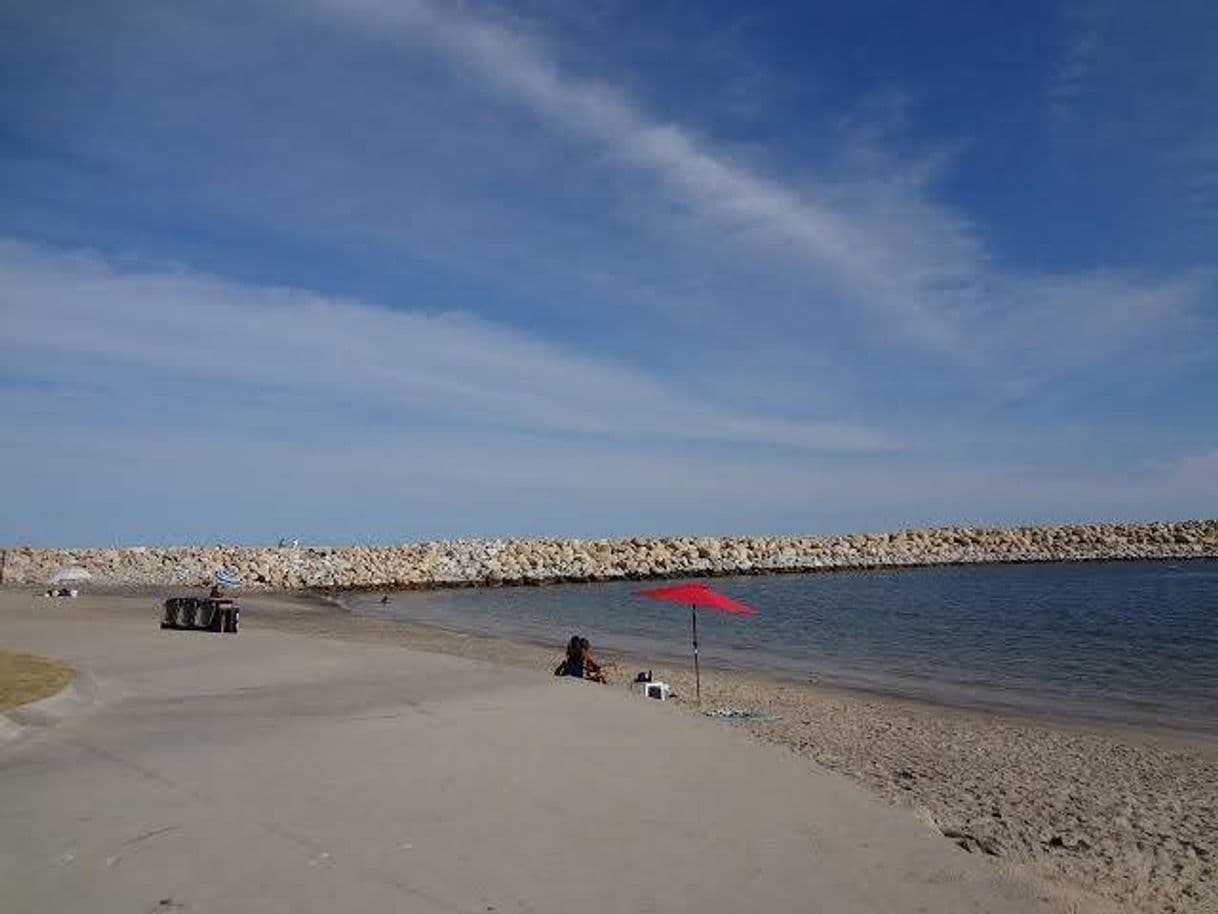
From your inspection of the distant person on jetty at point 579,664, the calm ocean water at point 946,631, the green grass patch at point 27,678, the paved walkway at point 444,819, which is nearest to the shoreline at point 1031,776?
the paved walkway at point 444,819

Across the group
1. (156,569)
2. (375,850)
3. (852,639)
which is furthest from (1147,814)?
(156,569)

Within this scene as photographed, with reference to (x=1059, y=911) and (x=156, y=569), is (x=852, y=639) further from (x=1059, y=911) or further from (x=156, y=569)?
(x=156, y=569)

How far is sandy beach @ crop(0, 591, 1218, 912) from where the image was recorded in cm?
641

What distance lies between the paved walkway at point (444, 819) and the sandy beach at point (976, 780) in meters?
0.08

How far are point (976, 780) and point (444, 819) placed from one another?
700cm

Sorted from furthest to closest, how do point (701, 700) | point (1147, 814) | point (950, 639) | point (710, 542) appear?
point (710, 542) → point (950, 639) → point (701, 700) → point (1147, 814)

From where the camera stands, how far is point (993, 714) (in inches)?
692

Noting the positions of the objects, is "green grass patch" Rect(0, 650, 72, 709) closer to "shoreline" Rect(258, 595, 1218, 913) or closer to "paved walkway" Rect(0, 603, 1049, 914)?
"paved walkway" Rect(0, 603, 1049, 914)

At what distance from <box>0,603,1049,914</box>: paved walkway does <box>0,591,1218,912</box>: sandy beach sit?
77mm

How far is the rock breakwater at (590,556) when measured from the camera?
61312mm

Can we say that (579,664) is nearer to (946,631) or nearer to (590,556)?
(946,631)

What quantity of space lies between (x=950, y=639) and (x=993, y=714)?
13716 mm

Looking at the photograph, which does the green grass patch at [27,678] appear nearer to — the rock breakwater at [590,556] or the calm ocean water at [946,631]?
the calm ocean water at [946,631]

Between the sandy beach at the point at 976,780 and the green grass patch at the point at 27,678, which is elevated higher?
the green grass patch at the point at 27,678
